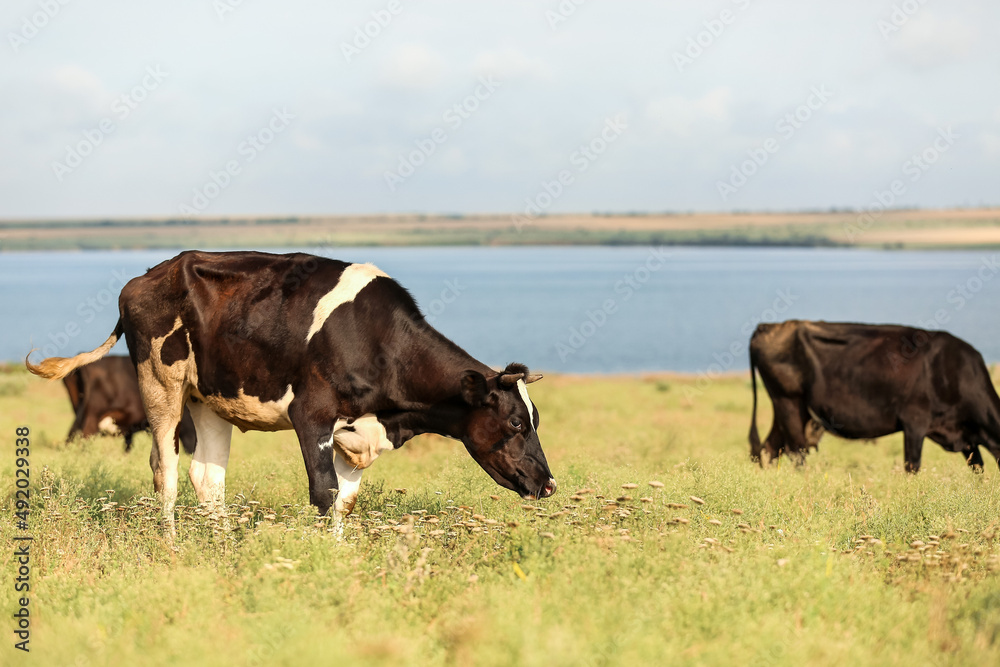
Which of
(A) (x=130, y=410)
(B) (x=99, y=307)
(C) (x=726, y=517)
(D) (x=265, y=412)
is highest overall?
(D) (x=265, y=412)

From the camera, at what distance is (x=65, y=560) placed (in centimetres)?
592

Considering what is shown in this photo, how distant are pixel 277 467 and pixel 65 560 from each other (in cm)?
332

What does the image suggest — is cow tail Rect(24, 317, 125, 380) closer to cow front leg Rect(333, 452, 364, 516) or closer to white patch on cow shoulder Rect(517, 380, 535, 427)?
cow front leg Rect(333, 452, 364, 516)

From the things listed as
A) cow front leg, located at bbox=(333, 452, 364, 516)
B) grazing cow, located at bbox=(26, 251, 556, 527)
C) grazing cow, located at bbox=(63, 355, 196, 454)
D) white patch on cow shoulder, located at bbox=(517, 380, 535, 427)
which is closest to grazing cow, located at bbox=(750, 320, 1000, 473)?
white patch on cow shoulder, located at bbox=(517, 380, 535, 427)

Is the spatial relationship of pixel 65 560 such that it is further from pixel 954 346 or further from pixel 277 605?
pixel 954 346

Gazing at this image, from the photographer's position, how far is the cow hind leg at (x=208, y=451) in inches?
288

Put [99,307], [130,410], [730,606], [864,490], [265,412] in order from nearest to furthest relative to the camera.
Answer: [730,606] → [265,412] → [864,490] → [130,410] → [99,307]

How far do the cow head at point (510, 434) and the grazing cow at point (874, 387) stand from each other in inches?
232

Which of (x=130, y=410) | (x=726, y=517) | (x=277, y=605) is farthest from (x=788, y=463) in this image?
(x=130, y=410)

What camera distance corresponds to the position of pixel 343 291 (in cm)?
669

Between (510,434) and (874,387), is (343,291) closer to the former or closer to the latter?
A: (510,434)

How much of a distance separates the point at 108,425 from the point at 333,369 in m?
8.18

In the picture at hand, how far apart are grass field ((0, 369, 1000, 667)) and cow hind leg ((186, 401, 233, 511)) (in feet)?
1.18

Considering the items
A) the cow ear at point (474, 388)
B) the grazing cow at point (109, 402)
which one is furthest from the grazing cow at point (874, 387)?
the grazing cow at point (109, 402)
